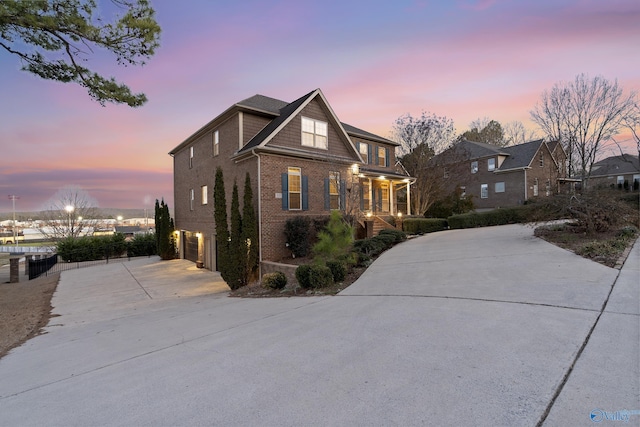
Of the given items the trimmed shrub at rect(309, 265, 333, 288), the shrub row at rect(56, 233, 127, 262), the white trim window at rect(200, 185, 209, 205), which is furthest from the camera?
the shrub row at rect(56, 233, 127, 262)

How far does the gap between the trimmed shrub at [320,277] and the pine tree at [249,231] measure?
5.19 metres

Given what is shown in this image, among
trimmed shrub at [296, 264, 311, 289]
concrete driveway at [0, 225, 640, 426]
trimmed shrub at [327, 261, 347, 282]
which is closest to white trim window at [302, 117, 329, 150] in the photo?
trimmed shrub at [327, 261, 347, 282]

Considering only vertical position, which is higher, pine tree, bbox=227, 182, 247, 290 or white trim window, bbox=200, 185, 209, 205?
white trim window, bbox=200, 185, 209, 205

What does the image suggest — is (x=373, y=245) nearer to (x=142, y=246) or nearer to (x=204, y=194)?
(x=204, y=194)

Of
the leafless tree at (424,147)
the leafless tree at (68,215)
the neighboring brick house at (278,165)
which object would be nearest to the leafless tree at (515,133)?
the leafless tree at (424,147)

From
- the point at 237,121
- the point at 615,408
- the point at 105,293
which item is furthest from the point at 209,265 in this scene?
the point at 615,408

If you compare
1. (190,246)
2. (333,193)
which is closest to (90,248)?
(190,246)

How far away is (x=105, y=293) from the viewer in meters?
12.7

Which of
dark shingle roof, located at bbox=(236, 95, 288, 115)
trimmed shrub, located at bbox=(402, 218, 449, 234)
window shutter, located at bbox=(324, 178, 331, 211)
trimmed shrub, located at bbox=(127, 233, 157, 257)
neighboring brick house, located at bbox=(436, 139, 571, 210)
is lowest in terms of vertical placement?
trimmed shrub, located at bbox=(127, 233, 157, 257)

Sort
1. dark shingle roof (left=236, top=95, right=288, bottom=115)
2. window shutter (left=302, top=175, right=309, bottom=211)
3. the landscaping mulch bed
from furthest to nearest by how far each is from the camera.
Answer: dark shingle roof (left=236, top=95, right=288, bottom=115)
window shutter (left=302, top=175, right=309, bottom=211)
the landscaping mulch bed

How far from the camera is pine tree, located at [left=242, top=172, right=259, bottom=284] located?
42.4 feet

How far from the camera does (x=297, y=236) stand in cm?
1412

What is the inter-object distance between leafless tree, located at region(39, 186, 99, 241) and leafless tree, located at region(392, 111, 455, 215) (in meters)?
39.3

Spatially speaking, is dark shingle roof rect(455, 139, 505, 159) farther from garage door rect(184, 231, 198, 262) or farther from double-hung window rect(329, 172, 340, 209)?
garage door rect(184, 231, 198, 262)
